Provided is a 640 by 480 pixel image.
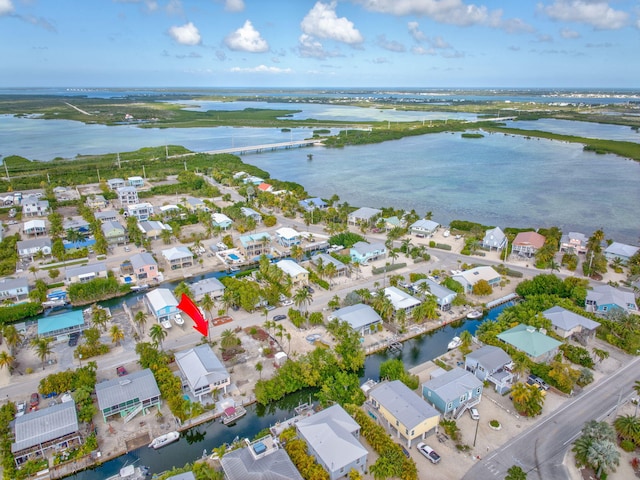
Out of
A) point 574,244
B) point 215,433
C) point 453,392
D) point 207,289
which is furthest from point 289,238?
point 574,244

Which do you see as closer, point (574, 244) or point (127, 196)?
point (574, 244)

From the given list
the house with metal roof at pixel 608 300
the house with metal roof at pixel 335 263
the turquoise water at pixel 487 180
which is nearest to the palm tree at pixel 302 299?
the house with metal roof at pixel 335 263

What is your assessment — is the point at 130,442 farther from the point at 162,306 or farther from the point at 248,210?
the point at 248,210

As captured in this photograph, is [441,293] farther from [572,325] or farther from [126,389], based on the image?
[126,389]

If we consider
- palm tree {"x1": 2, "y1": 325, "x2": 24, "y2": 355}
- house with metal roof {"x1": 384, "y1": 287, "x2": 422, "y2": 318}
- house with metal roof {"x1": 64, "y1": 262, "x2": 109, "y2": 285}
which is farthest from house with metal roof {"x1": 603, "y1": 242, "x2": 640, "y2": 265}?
palm tree {"x1": 2, "y1": 325, "x2": 24, "y2": 355}

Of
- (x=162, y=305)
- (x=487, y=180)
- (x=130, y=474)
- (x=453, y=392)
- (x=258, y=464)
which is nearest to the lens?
(x=258, y=464)

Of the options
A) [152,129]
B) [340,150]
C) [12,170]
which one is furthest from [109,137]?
[340,150]
